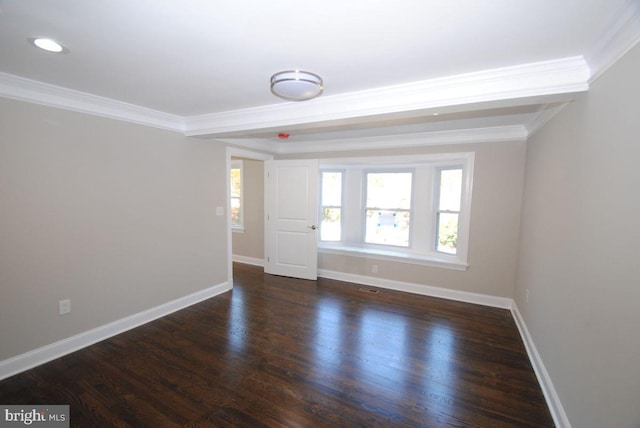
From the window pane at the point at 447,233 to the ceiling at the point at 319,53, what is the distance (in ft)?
5.44

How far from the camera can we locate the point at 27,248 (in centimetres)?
224

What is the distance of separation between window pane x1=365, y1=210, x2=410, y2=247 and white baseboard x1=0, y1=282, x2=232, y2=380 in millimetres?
2810

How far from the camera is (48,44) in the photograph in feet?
5.22

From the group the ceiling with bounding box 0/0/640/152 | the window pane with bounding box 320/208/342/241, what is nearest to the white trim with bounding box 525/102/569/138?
the ceiling with bounding box 0/0/640/152

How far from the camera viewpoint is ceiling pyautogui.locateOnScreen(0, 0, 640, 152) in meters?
1.27

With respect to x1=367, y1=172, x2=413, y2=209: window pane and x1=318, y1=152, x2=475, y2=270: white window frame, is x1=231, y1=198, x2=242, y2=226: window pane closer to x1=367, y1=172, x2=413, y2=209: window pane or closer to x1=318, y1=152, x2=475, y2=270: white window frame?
x1=318, y1=152, x2=475, y2=270: white window frame

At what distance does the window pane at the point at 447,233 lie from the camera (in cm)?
400

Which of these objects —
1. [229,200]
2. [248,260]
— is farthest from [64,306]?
[248,260]

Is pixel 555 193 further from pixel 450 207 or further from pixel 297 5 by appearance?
pixel 297 5

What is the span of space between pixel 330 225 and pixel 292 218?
779mm

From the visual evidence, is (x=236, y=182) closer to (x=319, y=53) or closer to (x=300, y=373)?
(x=300, y=373)

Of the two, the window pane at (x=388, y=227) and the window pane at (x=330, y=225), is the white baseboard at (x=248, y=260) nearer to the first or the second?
the window pane at (x=330, y=225)

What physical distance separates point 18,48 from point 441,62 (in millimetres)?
2612

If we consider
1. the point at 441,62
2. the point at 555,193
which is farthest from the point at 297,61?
the point at 555,193
